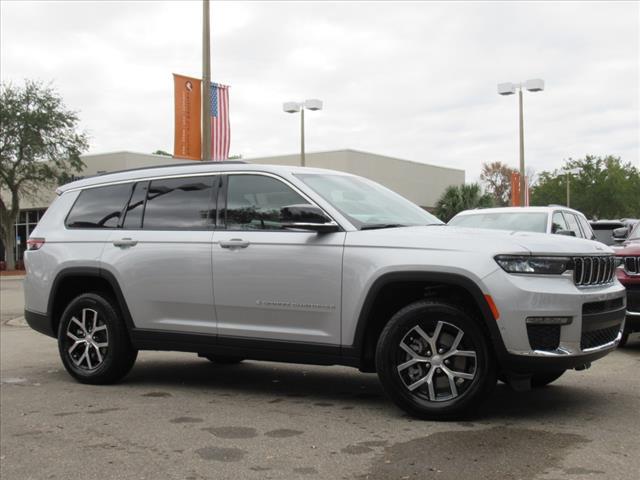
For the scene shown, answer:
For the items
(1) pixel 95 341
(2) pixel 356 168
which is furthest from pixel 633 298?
(2) pixel 356 168

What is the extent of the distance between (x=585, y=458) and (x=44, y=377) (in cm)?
543

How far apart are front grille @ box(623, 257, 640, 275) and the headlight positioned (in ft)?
13.0

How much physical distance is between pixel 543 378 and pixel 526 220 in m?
5.47

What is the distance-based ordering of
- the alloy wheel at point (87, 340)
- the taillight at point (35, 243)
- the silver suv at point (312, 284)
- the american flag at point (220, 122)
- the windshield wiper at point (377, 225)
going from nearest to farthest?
the silver suv at point (312, 284)
the windshield wiper at point (377, 225)
the alloy wheel at point (87, 340)
the taillight at point (35, 243)
the american flag at point (220, 122)

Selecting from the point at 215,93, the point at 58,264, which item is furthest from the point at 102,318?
the point at 215,93

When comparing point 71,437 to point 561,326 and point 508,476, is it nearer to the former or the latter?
point 508,476

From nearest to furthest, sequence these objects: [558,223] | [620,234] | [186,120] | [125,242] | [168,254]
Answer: [168,254] → [125,242] → [620,234] → [558,223] → [186,120]

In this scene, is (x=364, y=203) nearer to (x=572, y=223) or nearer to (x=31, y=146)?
(x=572, y=223)

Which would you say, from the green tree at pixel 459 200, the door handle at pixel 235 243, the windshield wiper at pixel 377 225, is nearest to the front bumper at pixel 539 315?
the windshield wiper at pixel 377 225

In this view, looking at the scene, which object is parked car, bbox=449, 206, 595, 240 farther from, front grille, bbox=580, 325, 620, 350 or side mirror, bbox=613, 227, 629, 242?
front grille, bbox=580, 325, 620, 350

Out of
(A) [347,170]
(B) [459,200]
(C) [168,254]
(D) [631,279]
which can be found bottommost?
(D) [631,279]

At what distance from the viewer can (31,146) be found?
4025cm

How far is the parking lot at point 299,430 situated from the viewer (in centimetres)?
443

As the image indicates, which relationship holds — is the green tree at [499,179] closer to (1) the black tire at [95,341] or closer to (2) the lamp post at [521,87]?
(2) the lamp post at [521,87]
